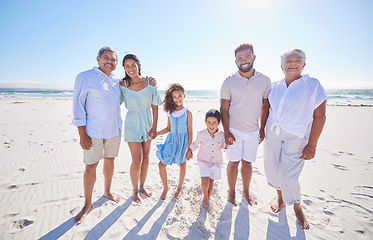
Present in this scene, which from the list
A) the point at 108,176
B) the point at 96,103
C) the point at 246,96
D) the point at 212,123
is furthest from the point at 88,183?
the point at 246,96

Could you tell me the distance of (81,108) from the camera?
2389 mm

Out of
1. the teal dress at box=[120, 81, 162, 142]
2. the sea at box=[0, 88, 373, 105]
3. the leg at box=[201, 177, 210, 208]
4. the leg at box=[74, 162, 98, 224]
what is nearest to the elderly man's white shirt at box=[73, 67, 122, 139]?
the teal dress at box=[120, 81, 162, 142]

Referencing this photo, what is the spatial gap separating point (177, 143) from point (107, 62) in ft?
5.83

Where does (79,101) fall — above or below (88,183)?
above

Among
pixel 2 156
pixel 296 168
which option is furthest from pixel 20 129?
pixel 296 168

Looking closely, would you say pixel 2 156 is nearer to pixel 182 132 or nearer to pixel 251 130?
pixel 182 132

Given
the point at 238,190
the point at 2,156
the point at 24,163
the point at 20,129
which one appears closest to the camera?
the point at 238,190

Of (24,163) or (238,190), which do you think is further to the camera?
(24,163)

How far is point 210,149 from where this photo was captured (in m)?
2.83

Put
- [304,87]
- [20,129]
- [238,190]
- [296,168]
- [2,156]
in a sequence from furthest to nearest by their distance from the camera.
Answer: [20,129] → [2,156] → [238,190] → [296,168] → [304,87]

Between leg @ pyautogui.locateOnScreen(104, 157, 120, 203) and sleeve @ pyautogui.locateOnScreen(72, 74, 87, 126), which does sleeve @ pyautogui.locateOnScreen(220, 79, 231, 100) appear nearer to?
sleeve @ pyautogui.locateOnScreen(72, 74, 87, 126)

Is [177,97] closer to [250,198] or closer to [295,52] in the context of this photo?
[295,52]

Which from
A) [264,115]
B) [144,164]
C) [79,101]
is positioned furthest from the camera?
[144,164]

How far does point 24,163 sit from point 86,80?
3.74m
